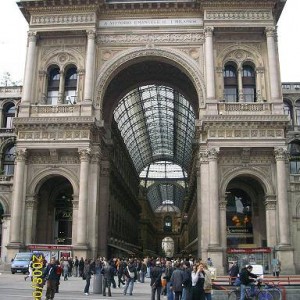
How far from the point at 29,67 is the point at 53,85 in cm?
268

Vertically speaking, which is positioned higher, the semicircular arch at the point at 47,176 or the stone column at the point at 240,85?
the stone column at the point at 240,85

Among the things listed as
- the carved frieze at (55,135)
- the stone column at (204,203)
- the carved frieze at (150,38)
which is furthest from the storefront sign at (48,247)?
the carved frieze at (150,38)

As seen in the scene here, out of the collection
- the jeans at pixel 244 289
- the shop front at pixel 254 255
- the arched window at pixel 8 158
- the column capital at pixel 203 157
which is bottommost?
the jeans at pixel 244 289

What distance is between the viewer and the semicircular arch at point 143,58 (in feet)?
135

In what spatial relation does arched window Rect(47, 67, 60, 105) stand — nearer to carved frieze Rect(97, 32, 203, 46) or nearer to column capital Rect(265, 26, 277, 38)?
carved frieze Rect(97, 32, 203, 46)

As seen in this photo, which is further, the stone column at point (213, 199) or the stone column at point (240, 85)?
the stone column at point (240, 85)

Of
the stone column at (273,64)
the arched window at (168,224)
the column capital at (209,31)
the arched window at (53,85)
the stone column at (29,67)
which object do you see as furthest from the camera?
the arched window at (168,224)

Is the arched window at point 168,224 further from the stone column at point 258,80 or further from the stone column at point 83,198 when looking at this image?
the stone column at point 83,198

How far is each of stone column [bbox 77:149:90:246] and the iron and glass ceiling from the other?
20.1 metres

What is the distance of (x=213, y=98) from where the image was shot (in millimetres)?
39594

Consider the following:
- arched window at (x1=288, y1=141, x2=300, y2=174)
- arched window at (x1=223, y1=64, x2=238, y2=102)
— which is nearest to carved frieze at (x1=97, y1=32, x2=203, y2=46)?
arched window at (x1=223, y1=64, x2=238, y2=102)

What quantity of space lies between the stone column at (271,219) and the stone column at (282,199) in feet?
2.57

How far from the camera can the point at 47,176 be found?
1574 inches

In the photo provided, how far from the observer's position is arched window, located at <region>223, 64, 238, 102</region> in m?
42.0
